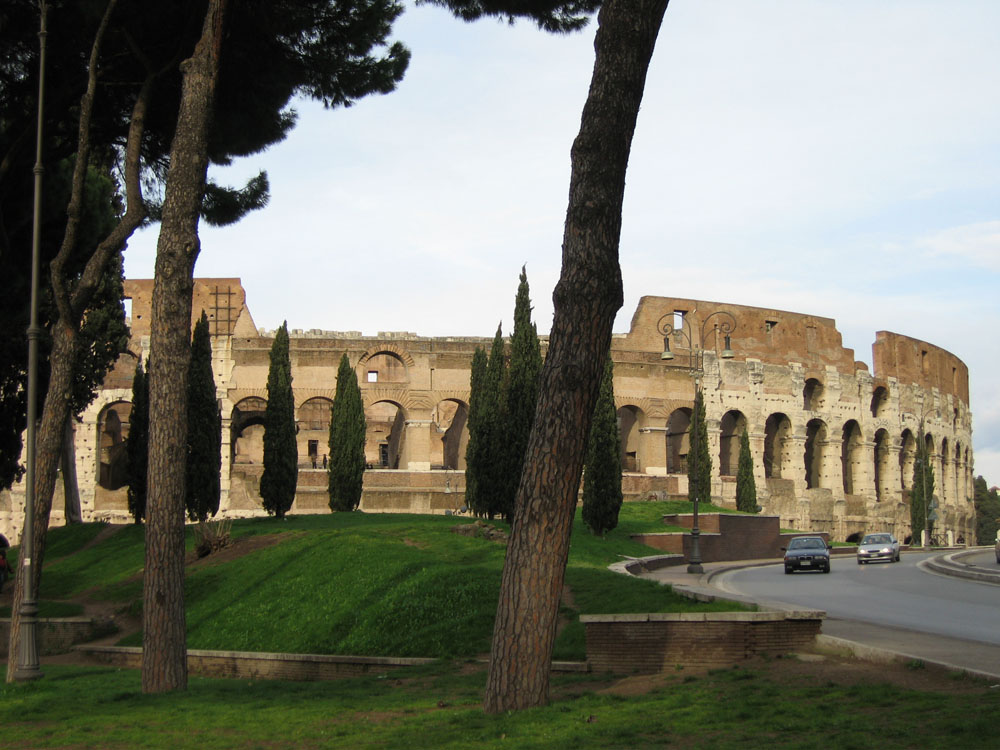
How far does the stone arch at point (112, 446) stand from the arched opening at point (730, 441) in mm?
22366

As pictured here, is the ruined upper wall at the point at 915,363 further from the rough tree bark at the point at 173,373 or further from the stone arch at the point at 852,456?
the rough tree bark at the point at 173,373

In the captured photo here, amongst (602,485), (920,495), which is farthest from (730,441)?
(602,485)

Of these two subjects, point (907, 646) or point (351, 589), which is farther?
point (351, 589)

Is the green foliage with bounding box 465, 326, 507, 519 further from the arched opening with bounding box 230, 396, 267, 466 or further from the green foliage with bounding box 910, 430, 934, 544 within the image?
the green foliage with bounding box 910, 430, 934, 544

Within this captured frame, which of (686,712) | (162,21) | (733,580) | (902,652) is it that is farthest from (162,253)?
(733,580)

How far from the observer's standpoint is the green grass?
19.6ft

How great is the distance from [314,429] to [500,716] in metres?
39.8

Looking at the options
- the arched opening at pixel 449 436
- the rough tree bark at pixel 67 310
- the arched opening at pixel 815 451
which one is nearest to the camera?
the rough tree bark at pixel 67 310

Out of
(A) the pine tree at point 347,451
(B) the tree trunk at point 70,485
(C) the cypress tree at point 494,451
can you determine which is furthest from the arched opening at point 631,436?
(B) the tree trunk at point 70,485

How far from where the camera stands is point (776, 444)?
45.1 m

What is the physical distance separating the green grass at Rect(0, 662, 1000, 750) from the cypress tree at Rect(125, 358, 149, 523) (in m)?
14.8

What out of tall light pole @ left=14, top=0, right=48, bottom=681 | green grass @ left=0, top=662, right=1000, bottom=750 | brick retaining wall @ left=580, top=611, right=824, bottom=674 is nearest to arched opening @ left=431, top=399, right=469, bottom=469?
tall light pole @ left=14, top=0, right=48, bottom=681

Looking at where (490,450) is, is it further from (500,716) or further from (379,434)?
(379,434)

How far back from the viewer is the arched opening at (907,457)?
164ft
